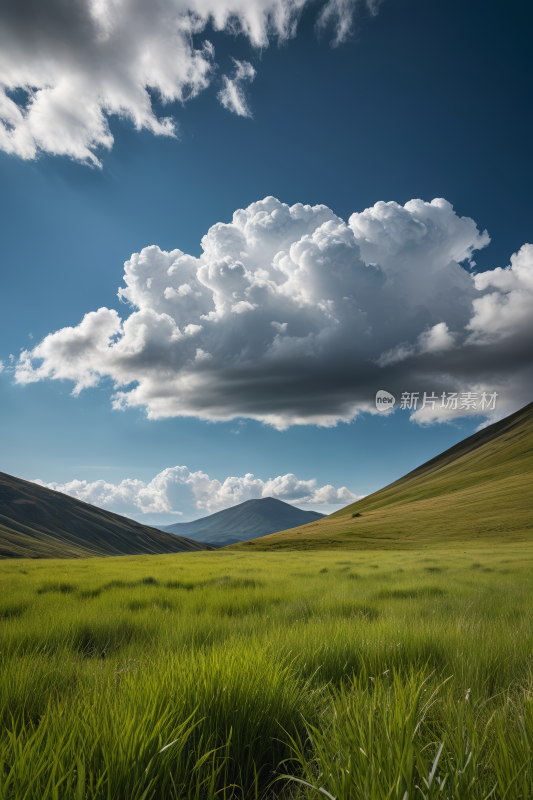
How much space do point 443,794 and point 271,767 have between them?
99 centimetres

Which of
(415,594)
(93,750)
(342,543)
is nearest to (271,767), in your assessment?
(93,750)

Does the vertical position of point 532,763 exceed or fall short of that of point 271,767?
it exceeds it

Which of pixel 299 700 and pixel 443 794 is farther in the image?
pixel 299 700

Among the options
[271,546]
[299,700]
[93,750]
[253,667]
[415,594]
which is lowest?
[271,546]

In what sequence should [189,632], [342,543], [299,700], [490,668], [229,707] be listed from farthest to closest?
[342,543] → [189,632] → [490,668] → [299,700] → [229,707]

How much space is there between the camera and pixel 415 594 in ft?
27.1

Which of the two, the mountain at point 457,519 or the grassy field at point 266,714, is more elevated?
the grassy field at point 266,714

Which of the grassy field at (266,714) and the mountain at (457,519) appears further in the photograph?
the mountain at (457,519)

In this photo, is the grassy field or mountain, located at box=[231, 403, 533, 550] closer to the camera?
the grassy field

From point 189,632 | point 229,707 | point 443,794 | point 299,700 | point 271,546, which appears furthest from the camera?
point 271,546

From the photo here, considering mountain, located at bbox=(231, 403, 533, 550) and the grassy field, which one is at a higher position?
the grassy field

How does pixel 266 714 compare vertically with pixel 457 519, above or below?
above

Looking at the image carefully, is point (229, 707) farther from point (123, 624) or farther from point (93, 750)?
point (123, 624)

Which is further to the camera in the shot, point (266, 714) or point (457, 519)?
point (457, 519)
